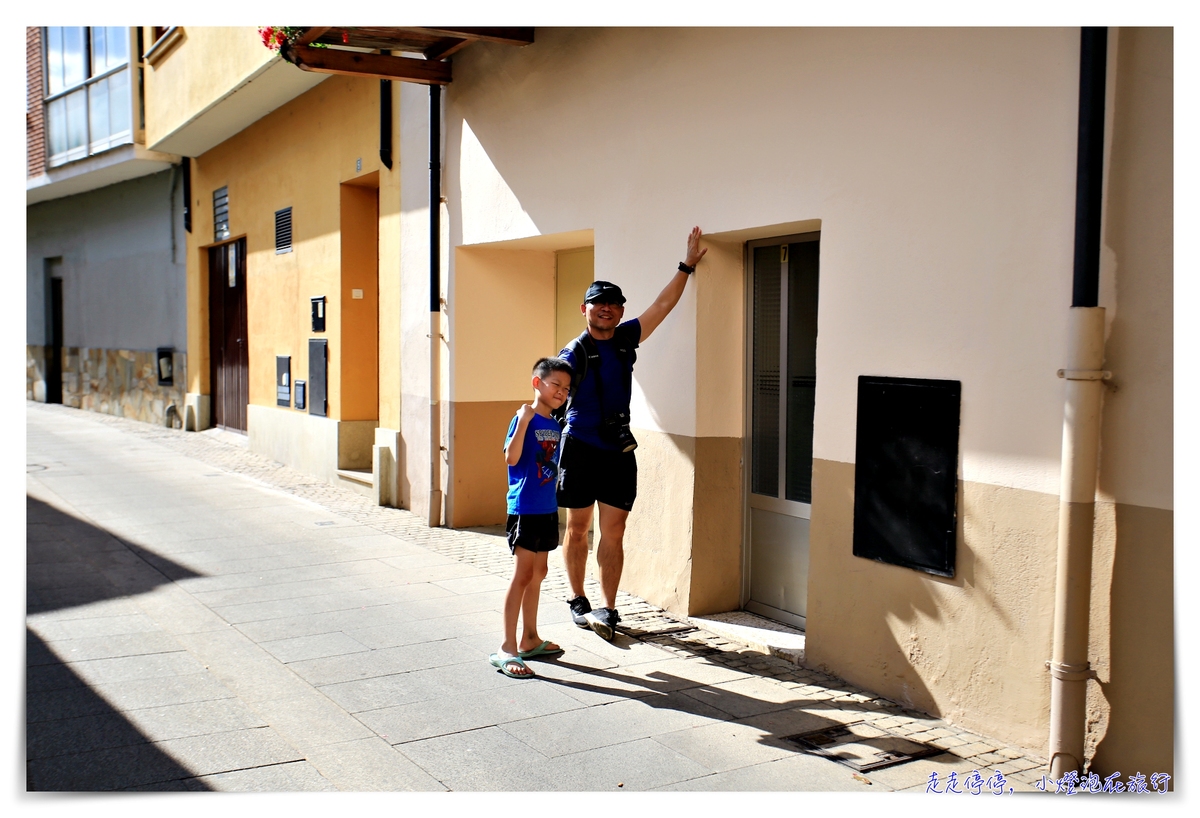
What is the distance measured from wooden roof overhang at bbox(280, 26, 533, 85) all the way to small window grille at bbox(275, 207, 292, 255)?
14.2 ft

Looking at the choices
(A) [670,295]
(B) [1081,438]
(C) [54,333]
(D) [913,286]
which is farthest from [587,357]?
(C) [54,333]

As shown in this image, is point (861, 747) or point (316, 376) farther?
point (316, 376)

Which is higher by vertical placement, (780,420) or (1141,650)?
(780,420)

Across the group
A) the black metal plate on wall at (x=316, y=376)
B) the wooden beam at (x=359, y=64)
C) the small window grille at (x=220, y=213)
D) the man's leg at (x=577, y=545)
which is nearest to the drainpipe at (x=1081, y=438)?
the man's leg at (x=577, y=545)

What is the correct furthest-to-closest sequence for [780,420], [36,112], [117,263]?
1. [36,112]
2. [117,263]
3. [780,420]

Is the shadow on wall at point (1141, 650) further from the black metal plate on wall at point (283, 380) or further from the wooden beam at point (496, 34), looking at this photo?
the black metal plate on wall at point (283, 380)

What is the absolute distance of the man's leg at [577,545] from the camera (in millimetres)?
6105

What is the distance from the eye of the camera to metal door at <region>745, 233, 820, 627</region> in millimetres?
5941

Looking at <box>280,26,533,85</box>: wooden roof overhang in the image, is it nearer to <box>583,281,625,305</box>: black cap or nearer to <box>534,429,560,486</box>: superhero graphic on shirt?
<box>583,281,625,305</box>: black cap

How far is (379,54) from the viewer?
845cm

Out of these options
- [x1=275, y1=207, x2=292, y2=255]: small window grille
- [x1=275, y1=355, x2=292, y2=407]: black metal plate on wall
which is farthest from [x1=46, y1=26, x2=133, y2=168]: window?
[x1=275, y1=355, x2=292, y2=407]: black metal plate on wall

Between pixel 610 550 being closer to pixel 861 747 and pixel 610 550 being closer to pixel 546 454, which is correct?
pixel 546 454

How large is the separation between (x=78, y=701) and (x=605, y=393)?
3065 millimetres

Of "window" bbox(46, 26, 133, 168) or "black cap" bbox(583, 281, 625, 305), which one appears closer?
"black cap" bbox(583, 281, 625, 305)
